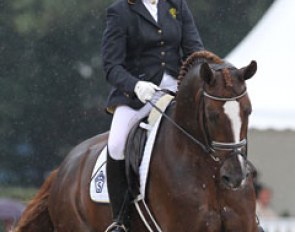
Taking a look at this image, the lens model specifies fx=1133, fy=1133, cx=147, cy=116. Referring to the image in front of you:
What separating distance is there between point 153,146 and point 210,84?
2.85 ft

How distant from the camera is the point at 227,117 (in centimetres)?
765

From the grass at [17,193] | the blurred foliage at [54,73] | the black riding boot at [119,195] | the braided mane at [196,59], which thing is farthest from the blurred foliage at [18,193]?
the braided mane at [196,59]

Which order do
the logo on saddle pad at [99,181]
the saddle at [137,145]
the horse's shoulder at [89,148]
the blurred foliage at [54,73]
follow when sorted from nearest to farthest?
the saddle at [137,145] < the logo on saddle pad at [99,181] < the horse's shoulder at [89,148] < the blurred foliage at [54,73]

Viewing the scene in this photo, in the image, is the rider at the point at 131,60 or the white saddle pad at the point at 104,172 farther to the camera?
the rider at the point at 131,60

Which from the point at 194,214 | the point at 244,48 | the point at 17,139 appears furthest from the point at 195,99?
the point at 17,139

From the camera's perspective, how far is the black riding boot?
870 cm

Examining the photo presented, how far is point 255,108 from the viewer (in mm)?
13945

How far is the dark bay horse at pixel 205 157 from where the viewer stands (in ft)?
25.2

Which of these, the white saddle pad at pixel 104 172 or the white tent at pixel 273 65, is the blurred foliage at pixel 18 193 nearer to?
the white tent at pixel 273 65

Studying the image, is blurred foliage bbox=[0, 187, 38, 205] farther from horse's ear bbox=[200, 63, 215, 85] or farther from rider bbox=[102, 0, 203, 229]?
horse's ear bbox=[200, 63, 215, 85]

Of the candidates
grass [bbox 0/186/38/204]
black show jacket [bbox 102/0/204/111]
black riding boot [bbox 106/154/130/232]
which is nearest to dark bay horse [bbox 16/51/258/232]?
black riding boot [bbox 106/154/130/232]

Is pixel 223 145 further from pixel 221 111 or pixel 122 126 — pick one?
pixel 122 126

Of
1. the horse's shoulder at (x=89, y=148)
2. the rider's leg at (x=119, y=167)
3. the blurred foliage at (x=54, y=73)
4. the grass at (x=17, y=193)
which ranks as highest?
the rider's leg at (x=119, y=167)

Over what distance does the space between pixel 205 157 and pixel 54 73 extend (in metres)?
14.8
